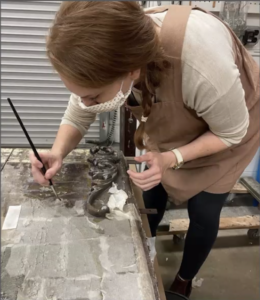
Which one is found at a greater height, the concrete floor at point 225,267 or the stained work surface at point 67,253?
the stained work surface at point 67,253

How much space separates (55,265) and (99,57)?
492mm

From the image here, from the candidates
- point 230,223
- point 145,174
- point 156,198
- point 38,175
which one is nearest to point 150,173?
point 145,174

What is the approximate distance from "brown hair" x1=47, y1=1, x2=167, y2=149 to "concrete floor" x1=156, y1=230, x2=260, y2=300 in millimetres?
1197

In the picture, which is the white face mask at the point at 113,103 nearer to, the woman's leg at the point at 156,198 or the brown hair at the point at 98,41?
the brown hair at the point at 98,41

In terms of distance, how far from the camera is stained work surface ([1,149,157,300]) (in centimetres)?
71

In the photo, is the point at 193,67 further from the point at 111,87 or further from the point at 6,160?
the point at 6,160

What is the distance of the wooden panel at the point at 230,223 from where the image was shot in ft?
5.47

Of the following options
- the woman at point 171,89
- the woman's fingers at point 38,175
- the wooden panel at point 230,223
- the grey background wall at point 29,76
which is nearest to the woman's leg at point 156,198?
the woman at point 171,89

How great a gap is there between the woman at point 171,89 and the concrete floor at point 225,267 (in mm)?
353

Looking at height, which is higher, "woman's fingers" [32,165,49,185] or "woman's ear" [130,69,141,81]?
"woman's ear" [130,69,141,81]

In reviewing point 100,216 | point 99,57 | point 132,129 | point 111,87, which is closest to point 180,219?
point 132,129

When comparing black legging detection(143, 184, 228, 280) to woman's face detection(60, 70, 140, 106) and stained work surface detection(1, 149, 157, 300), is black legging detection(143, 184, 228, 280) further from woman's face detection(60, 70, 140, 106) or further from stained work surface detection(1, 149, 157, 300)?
woman's face detection(60, 70, 140, 106)

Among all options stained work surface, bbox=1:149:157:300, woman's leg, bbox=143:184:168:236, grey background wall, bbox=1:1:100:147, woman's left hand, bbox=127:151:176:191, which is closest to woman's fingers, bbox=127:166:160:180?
woman's left hand, bbox=127:151:176:191

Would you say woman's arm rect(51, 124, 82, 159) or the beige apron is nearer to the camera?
the beige apron
